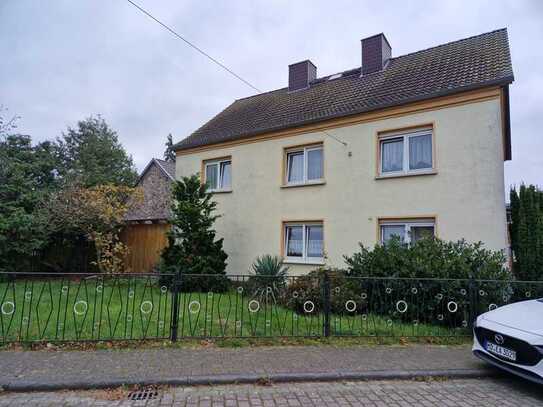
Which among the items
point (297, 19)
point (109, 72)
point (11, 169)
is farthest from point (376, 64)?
point (11, 169)

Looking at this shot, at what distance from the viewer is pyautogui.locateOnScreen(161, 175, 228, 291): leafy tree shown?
34.6 feet

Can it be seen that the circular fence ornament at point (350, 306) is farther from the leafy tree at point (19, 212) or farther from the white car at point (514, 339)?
the leafy tree at point (19, 212)

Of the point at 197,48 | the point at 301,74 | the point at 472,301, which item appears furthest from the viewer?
the point at 301,74

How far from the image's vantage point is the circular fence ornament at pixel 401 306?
6535 mm

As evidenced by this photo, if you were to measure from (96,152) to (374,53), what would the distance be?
30687 mm

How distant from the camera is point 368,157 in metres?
10.4

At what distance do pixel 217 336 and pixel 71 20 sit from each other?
6.59 m

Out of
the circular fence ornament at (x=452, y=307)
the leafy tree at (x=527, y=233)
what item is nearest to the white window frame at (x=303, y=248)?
the circular fence ornament at (x=452, y=307)

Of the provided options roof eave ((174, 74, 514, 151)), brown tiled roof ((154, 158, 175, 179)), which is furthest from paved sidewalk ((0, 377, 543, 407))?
brown tiled roof ((154, 158, 175, 179))

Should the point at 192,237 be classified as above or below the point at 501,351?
above

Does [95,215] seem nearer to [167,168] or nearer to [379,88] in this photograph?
[167,168]

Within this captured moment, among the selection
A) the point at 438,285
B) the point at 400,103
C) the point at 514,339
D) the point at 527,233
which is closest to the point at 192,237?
Result: the point at 438,285

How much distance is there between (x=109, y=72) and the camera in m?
10.3

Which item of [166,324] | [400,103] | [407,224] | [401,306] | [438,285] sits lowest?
[166,324]
